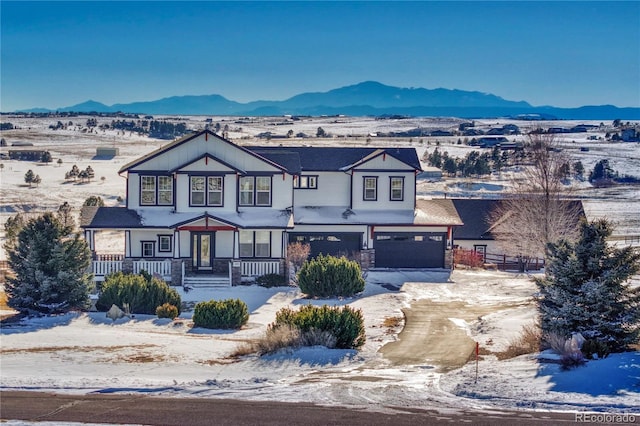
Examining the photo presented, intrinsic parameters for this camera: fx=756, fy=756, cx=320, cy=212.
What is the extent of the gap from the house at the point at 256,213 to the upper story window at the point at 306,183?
54 millimetres

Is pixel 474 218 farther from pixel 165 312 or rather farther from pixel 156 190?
pixel 165 312

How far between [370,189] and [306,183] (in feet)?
11.4

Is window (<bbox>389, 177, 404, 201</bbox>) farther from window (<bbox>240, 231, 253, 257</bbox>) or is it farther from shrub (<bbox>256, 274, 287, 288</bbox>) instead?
shrub (<bbox>256, 274, 287, 288</bbox>)

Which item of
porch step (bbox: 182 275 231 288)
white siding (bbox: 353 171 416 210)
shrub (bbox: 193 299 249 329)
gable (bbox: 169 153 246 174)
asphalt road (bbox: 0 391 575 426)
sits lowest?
porch step (bbox: 182 275 231 288)

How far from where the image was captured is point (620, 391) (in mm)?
16234

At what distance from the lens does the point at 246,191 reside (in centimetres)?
3738

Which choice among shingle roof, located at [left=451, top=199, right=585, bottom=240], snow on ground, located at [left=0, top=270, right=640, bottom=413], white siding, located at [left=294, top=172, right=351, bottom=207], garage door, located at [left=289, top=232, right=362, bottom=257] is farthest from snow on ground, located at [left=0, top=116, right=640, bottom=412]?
shingle roof, located at [left=451, top=199, right=585, bottom=240]

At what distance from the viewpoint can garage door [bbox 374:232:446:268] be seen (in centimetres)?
3916

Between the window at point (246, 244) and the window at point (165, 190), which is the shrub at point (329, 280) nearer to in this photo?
the window at point (246, 244)

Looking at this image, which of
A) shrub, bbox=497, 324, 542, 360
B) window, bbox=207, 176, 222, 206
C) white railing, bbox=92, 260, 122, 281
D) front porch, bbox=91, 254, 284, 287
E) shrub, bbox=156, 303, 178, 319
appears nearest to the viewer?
shrub, bbox=497, 324, 542, 360

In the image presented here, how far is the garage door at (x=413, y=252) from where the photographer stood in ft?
128

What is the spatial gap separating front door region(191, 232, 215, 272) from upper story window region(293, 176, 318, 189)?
21.6ft

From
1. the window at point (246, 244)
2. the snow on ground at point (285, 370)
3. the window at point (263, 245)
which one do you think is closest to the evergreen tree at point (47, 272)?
the snow on ground at point (285, 370)

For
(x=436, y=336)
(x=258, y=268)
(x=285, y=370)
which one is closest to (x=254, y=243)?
(x=258, y=268)
